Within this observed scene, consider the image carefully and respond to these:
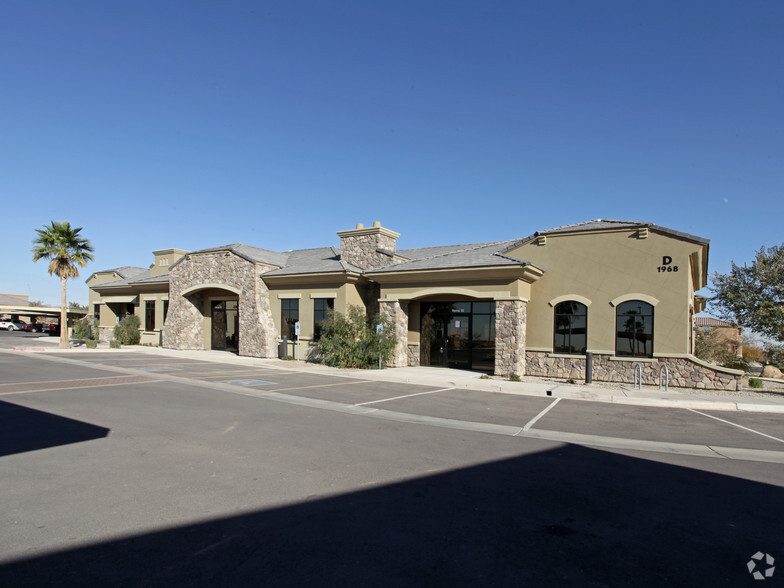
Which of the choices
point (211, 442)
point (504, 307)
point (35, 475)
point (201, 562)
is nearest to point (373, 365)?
point (504, 307)

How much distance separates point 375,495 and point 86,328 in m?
41.0

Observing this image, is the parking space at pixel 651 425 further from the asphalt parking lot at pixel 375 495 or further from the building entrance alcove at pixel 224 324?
the building entrance alcove at pixel 224 324

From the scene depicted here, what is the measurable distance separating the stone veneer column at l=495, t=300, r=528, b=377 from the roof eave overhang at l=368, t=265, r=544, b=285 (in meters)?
1.02

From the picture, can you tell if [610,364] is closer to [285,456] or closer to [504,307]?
[504,307]

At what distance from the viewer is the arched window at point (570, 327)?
18.6 meters

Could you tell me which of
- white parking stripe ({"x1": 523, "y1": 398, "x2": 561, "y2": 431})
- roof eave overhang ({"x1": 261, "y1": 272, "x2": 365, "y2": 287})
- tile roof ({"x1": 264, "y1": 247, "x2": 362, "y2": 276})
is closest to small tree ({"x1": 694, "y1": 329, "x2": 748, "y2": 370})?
white parking stripe ({"x1": 523, "y1": 398, "x2": 561, "y2": 431})

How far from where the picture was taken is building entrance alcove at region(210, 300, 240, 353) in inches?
1150

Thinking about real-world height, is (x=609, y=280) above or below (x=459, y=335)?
above

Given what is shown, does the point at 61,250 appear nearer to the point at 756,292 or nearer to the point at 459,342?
the point at 459,342

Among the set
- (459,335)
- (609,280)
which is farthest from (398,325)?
(609,280)

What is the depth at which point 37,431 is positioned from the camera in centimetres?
841

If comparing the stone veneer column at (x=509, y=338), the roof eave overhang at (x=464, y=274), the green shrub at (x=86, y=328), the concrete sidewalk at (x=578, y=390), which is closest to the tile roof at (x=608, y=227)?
the roof eave overhang at (x=464, y=274)

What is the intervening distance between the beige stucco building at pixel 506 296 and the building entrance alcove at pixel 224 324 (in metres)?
1.46

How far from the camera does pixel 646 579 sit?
3.95 m
